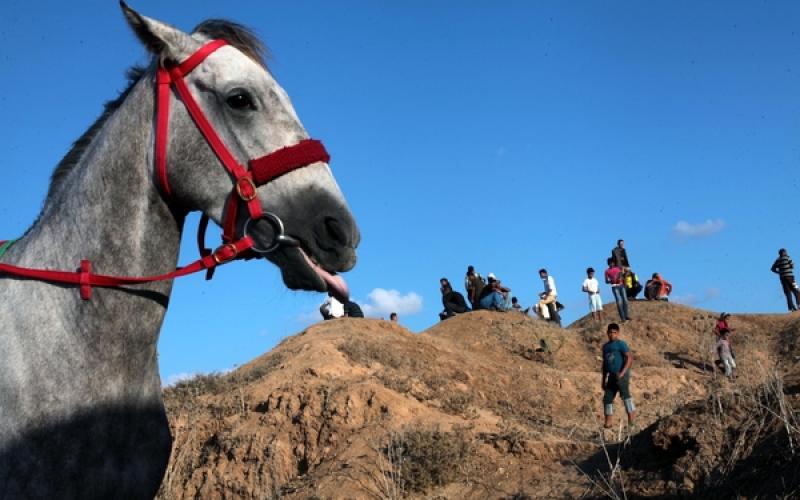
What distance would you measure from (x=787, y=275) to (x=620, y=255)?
4.89 metres

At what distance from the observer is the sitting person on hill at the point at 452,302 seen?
23.6m

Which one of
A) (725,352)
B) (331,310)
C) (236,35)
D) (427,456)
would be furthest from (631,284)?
(236,35)

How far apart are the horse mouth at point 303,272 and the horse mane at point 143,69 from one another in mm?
887

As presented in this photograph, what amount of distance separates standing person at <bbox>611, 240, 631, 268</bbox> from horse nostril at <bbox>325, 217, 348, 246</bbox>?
71.5 feet

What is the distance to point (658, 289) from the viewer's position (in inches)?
1113

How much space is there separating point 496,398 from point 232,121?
13.0 meters

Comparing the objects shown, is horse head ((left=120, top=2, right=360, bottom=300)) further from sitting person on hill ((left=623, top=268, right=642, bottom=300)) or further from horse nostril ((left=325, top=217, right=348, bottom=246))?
sitting person on hill ((left=623, top=268, right=642, bottom=300))

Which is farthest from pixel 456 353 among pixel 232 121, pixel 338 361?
pixel 232 121

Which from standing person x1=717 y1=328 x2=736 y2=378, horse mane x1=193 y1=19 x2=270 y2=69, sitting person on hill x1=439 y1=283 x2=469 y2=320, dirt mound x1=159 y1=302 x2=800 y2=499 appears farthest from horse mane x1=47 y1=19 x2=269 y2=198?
sitting person on hill x1=439 y1=283 x2=469 y2=320

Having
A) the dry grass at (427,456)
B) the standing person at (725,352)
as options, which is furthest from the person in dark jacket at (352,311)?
the dry grass at (427,456)

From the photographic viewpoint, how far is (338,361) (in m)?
14.2

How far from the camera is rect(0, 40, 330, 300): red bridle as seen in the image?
118 inches

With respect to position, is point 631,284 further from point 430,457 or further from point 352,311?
point 430,457

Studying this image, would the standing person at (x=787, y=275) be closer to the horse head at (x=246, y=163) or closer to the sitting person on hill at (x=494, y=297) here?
the sitting person on hill at (x=494, y=297)
